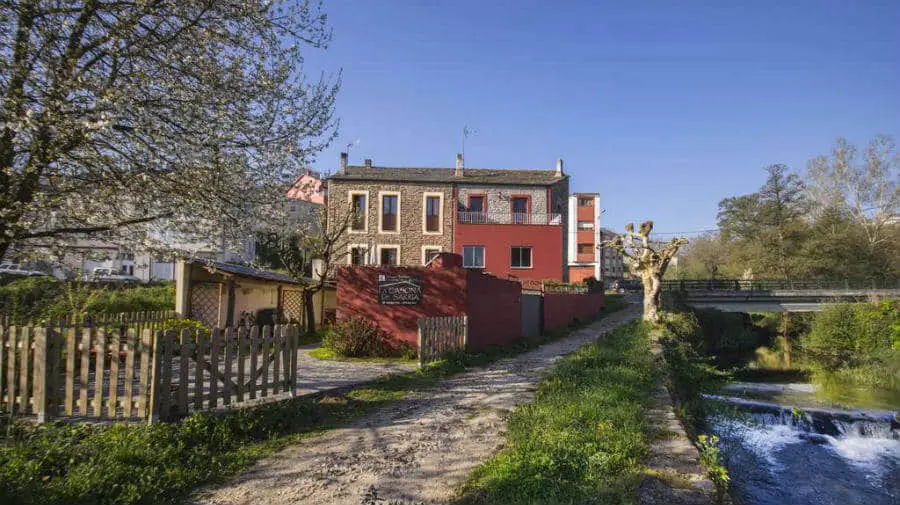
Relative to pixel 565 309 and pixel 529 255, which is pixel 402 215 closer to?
pixel 529 255

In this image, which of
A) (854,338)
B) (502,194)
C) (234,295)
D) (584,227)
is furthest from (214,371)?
(584,227)

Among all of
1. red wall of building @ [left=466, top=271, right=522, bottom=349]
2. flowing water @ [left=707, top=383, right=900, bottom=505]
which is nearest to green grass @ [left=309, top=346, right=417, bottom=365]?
red wall of building @ [left=466, top=271, right=522, bottom=349]

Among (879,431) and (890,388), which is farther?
(890,388)

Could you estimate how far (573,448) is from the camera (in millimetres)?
5242

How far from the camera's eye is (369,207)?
31359mm

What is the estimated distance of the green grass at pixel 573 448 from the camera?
4.33 m

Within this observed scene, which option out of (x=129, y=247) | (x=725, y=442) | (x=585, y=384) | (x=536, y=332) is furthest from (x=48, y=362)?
(x=536, y=332)

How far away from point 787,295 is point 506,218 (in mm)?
19507

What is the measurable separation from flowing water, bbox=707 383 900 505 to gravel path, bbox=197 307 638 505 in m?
3.57

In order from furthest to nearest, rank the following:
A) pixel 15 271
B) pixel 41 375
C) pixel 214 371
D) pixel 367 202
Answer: pixel 367 202 → pixel 15 271 → pixel 214 371 → pixel 41 375

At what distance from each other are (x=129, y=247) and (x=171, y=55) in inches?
119

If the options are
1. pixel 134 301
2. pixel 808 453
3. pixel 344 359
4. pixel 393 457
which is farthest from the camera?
pixel 134 301

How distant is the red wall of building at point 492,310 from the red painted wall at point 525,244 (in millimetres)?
12300

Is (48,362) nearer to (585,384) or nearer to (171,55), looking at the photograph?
(171,55)
